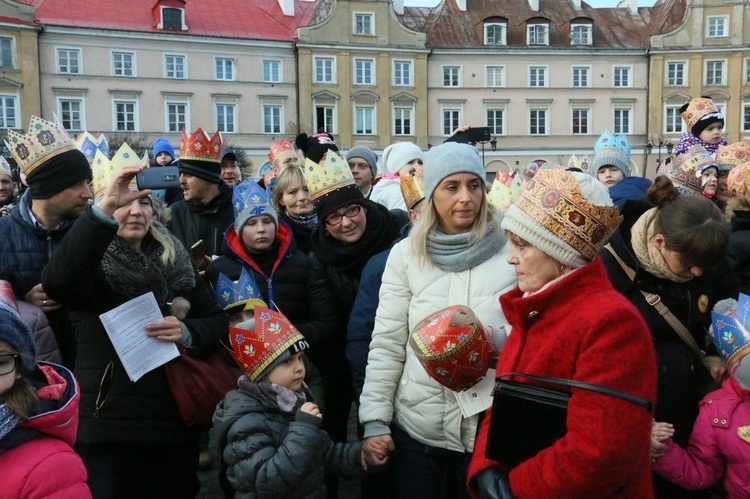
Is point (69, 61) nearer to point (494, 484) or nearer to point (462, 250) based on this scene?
point (462, 250)

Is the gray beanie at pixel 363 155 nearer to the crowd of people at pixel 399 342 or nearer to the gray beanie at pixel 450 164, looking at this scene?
the crowd of people at pixel 399 342

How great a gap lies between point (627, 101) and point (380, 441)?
4592cm

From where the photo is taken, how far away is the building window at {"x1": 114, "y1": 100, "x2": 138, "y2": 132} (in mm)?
38250

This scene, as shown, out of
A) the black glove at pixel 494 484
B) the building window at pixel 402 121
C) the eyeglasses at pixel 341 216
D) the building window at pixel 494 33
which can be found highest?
the building window at pixel 494 33

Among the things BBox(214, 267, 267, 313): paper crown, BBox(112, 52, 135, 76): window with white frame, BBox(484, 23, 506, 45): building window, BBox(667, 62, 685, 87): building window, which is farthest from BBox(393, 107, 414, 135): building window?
BBox(214, 267, 267, 313): paper crown

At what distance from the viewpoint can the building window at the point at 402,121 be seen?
1654 inches

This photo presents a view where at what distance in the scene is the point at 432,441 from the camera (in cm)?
304

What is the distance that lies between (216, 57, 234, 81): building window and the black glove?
40199 millimetres

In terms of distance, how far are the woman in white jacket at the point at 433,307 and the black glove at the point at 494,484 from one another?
2.44 ft

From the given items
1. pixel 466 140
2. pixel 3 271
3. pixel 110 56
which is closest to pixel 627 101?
pixel 110 56

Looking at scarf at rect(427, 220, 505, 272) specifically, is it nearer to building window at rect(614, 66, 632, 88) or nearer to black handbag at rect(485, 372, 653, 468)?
black handbag at rect(485, 372, 653, 468)

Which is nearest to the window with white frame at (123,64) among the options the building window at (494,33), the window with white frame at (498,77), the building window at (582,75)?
the building window at (494,33)

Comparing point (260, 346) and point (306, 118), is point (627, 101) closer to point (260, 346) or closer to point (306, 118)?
point (306, 118)

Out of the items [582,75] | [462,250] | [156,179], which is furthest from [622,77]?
[156,179]
